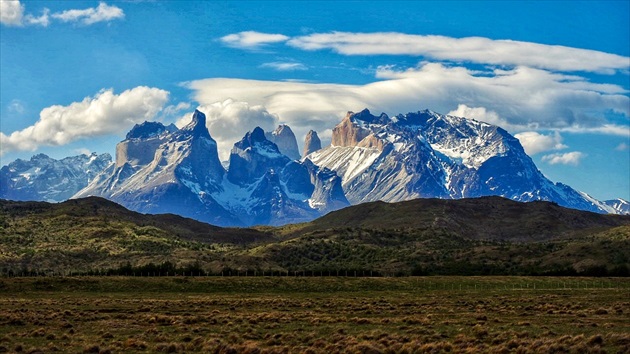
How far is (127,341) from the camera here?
52844 mm

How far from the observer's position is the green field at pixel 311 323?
50438 millimetres

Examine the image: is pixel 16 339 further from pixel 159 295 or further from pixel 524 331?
pixel 159 295

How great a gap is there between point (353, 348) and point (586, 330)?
782 inches

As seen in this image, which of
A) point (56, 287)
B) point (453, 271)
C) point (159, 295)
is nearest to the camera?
point (159, 295)

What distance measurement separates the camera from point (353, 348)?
48.6 meters

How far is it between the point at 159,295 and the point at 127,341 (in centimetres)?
6122

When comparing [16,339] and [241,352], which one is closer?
[241,352]

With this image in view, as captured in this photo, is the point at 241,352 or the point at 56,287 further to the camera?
the point at 56,287

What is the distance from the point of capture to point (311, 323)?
220 ft

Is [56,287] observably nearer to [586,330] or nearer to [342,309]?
[342,309]

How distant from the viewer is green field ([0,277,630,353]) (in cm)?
5044

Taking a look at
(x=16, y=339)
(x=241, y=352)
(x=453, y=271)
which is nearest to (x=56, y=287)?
(x=16, y=339)

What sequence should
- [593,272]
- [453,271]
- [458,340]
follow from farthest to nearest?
[453,271]
[593,272]
[458,340]

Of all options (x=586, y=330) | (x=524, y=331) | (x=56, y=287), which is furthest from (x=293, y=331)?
(x=56, y=287)
